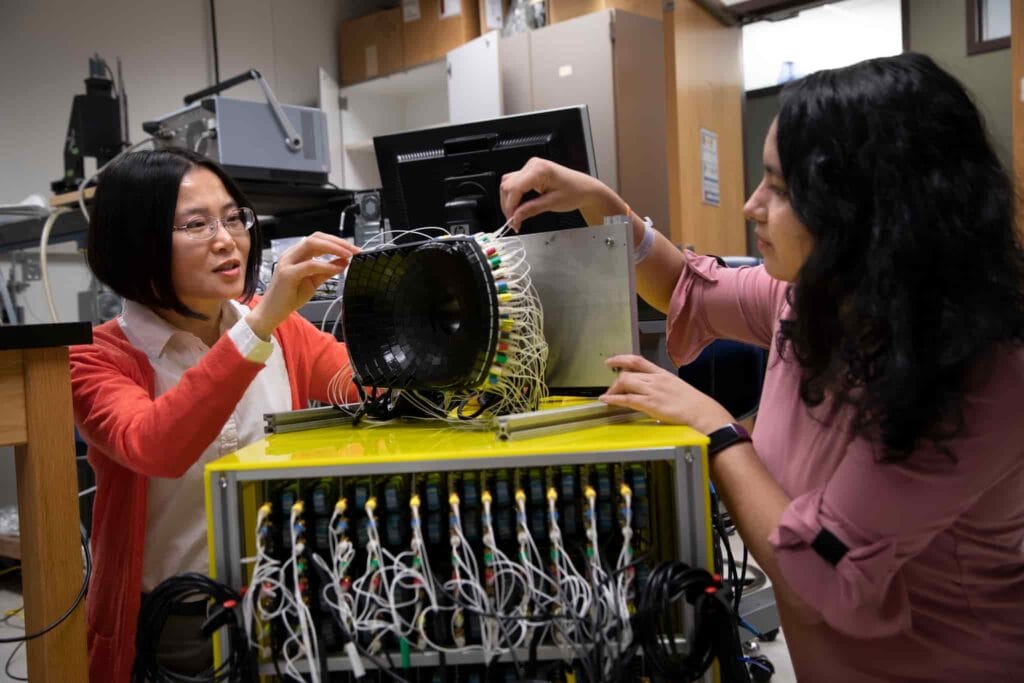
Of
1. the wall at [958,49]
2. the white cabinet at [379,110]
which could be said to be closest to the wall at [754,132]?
the wall at [958,49]

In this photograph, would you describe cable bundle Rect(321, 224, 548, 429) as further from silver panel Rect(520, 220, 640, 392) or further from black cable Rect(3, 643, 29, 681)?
black cable Rect(3, 643, 29, 681)

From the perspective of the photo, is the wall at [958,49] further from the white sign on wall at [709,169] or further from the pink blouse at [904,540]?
the pink blouse at [904,540]

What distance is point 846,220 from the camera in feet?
2.64

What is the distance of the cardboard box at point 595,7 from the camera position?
11.6 ft

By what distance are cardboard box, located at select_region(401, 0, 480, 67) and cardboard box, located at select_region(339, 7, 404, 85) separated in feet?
0.26

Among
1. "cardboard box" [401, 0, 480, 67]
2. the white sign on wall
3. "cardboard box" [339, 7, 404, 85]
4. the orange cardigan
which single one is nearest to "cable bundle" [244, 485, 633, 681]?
the orange cardigan

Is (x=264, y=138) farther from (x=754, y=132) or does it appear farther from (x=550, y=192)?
(x=754, y=132)

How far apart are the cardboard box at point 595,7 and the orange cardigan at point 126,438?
288cm

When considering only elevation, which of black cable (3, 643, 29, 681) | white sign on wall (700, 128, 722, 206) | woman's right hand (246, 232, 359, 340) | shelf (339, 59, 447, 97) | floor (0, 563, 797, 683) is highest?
shelf (339, 59, 447, 97)

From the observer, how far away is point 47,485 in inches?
42.1

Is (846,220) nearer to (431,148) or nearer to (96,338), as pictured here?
(431,148)

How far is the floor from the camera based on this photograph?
175cm

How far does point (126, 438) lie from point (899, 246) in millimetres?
897

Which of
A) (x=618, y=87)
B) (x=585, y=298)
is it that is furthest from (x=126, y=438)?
(x=618, y=87)
